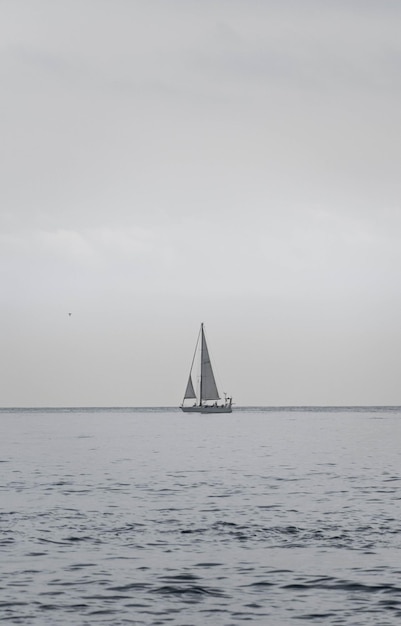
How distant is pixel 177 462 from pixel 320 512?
1456 inches

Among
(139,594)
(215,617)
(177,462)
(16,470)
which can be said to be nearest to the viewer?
(215,617)

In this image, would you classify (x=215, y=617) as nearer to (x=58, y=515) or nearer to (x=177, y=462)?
(x=58, y=515)

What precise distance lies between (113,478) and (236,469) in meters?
11.2

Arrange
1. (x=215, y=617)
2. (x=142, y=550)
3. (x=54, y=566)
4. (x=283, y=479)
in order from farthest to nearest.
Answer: (x=283, y=479)
(x=142, y=550)
(x=54, y=566)
(x=215, y=617)

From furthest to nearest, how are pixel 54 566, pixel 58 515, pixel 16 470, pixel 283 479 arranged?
pixel 16 470
pixel 283 479
pixel 58 515
pixel 54 566

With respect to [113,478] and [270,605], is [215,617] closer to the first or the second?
[270,605]

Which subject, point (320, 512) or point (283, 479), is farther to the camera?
point (283, 479)

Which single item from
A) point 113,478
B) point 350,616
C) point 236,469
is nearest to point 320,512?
point 350,616

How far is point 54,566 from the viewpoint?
2767cm

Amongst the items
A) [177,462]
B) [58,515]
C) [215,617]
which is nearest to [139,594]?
[215,617]

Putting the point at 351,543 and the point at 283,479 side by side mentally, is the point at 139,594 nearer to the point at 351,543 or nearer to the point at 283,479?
the point at 351,543

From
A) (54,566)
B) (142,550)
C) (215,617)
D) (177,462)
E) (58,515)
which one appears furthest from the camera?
(177,462)

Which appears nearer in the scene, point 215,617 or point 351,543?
point 215,617

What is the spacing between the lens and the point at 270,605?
23016 mm
